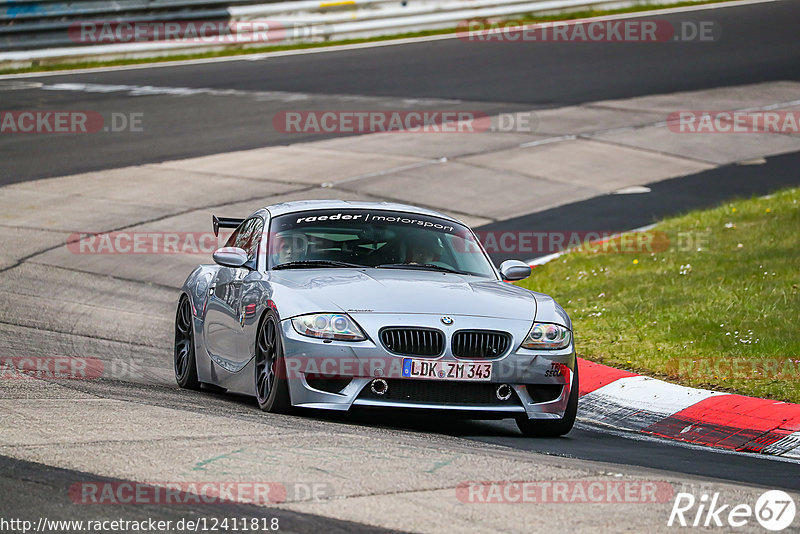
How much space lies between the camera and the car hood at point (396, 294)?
7.51 m

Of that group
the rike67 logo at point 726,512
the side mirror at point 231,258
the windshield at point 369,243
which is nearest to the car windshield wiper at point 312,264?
the windshield at point 369,243

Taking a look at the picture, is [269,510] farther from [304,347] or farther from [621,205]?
[621,205]

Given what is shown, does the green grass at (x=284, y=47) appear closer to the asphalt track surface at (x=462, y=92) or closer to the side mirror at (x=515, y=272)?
the asphalt track surface at (x=462, y=92)

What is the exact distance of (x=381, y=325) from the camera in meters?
7.36

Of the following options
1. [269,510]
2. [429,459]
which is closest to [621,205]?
[429,459]

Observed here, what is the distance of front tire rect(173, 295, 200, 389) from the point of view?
938 centimetres

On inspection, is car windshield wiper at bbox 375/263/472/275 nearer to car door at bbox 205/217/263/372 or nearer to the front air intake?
car door at bbox 205/217/263/372

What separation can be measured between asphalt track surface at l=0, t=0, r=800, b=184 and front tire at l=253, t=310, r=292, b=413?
38.9ft

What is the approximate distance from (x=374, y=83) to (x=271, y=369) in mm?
19341

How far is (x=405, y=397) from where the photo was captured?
736cm

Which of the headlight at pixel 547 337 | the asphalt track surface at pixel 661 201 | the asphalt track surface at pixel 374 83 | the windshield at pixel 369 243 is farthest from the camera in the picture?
the asphalt track surface at pixel 374 83

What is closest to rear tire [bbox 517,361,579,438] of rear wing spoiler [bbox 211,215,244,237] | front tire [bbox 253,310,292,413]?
front tire [bbox 253,310,292,413]

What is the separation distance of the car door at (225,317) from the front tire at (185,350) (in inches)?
14.0

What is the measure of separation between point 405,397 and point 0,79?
75.2 feet
